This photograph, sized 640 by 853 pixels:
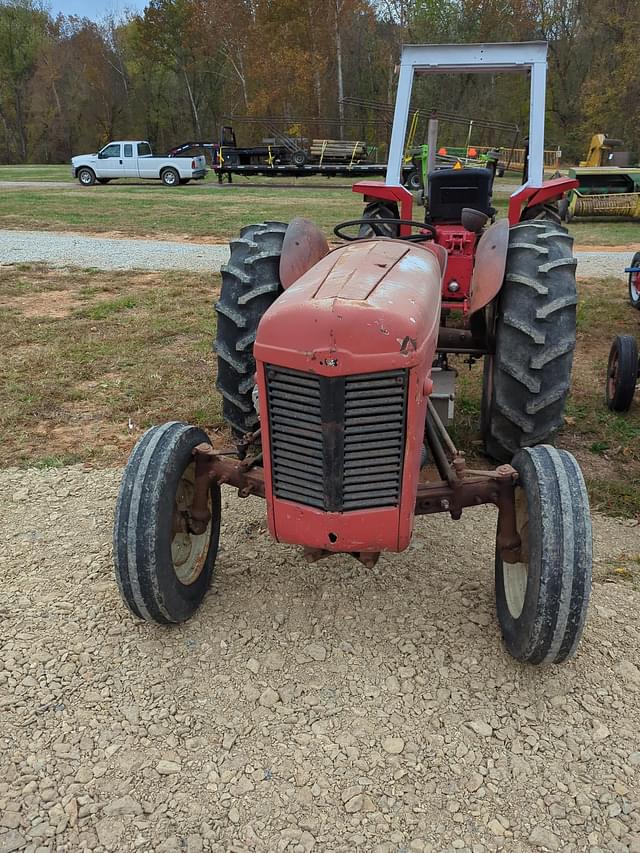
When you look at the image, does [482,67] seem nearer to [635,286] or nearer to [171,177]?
[635,286]

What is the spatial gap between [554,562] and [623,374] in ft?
9.30

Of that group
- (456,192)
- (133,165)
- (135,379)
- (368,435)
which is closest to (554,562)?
(368,435)

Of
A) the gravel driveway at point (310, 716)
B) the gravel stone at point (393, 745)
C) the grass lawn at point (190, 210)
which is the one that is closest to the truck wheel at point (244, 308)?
the gravel driveway at point (310, 716)

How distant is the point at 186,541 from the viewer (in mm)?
2998

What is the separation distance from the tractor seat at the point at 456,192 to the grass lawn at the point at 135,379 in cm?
131

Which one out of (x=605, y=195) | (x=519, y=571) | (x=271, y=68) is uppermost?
(x=271, y=68)

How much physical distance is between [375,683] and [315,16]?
4186 centimetres

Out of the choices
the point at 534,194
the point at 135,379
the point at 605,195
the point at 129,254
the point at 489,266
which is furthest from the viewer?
the point at 605,195

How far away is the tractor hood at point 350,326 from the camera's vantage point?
2199 millimetres

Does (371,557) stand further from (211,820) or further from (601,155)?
(601,155)

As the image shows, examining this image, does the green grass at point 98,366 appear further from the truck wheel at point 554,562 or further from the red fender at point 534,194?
the truck wheel at point 554,562

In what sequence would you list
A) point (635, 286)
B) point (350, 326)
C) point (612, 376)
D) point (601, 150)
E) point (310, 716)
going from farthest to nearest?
point (601, 150) → point (635, 286) → point (612, 376) → point (310, 716) → point (350, 326)

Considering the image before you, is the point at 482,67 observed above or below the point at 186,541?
above

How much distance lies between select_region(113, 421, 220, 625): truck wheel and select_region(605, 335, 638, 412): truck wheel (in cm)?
314
